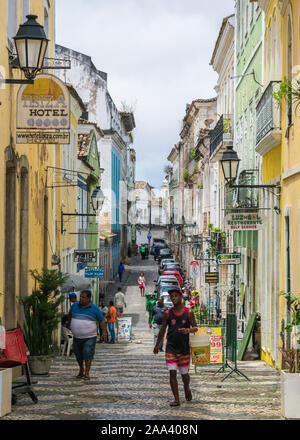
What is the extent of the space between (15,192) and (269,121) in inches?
201

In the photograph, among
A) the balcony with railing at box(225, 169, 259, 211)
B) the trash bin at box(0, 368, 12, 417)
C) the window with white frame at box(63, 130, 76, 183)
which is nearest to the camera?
the trash bin at box(0, 368, 12, 417)

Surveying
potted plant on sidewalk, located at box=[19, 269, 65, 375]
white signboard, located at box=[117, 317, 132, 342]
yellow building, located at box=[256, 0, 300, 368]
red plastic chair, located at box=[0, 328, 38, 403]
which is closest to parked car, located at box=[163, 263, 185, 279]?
white signboard, located at box=[117, 317, 132, 342]

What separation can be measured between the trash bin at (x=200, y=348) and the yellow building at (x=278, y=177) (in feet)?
3.88

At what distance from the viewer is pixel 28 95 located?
1180 cm

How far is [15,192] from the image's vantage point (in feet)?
43.3

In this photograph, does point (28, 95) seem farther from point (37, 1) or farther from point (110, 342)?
point (110, 342)

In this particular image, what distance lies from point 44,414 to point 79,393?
172 cm

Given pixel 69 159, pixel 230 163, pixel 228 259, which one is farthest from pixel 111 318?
pixel 230 163

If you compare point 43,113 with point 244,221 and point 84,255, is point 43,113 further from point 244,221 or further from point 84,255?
point 84,255

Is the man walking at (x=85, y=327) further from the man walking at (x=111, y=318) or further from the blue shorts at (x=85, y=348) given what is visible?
the man walking at (x=111, y=318)

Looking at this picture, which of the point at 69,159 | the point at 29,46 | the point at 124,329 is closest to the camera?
the point at 29,46

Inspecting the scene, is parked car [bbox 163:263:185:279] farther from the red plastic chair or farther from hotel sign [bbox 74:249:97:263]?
the red plastic chair

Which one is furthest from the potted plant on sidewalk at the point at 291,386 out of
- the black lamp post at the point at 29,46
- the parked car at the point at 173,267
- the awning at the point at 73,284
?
the parked car at the point at 173,267

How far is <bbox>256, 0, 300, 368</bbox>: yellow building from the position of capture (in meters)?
12.9
